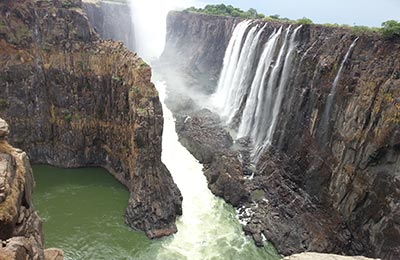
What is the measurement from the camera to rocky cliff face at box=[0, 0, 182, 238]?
36.9 m

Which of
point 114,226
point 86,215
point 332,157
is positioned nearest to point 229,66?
point 332,157

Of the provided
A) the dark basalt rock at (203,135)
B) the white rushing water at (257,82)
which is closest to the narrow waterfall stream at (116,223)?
the dark basalt rock at (203,135)

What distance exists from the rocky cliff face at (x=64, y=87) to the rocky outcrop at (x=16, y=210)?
810 inches

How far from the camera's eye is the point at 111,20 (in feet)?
269

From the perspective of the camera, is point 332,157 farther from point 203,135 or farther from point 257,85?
point 257,85

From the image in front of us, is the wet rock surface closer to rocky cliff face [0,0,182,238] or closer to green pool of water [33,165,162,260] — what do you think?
green pool of water [33,165,162,260]

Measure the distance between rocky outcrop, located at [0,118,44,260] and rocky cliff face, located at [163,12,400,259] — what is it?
20941 mm

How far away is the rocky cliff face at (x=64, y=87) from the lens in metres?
→ 36.9

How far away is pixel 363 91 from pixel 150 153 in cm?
1849

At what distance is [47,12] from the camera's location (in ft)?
126

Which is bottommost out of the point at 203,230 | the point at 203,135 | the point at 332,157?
the point at 203,230

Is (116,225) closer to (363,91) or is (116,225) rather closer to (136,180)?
(136,180)

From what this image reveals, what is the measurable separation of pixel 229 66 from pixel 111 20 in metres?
34.7

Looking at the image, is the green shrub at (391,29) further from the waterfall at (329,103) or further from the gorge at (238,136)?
the waterfall at (329,103)
